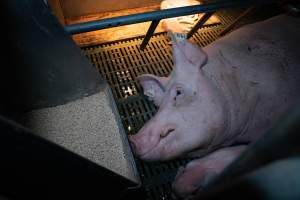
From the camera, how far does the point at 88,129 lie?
1.72 m

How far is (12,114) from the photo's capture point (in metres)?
1.58

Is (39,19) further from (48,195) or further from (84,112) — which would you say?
(48,195)

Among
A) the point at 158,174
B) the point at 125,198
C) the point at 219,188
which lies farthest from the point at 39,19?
the point at 219,188

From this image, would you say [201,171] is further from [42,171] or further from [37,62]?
[37,62]

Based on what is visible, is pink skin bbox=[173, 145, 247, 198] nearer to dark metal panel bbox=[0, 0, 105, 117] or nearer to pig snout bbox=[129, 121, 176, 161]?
pig snout bbox=[129, 121, 176, 161]

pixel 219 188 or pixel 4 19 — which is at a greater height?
pixel 4 19

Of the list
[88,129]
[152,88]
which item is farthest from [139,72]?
[88,129]

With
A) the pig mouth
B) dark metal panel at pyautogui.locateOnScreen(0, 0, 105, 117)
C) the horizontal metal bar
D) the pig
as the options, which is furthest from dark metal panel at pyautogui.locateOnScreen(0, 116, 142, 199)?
the horizontal metal bar

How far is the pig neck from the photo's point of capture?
5.23 ft

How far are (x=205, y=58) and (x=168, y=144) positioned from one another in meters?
0.56

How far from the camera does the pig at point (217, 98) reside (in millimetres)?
1480

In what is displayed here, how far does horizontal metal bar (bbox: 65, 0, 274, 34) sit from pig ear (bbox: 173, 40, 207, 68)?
0.88 feet

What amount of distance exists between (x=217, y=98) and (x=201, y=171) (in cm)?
44

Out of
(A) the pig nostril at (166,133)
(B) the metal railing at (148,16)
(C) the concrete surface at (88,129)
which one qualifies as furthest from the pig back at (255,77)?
(C) the concrete surface at (88,129)
